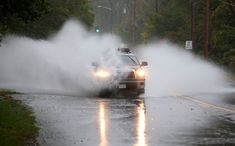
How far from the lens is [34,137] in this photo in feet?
42.9

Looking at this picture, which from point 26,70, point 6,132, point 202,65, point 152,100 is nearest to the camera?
point 6,132

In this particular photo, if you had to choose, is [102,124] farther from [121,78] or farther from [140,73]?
[140,73]

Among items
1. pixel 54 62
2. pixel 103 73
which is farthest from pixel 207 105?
pixel 54 62

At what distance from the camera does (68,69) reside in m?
29.1

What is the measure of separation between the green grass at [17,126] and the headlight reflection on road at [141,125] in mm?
2182

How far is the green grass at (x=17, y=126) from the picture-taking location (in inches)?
480

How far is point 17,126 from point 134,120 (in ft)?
10.8

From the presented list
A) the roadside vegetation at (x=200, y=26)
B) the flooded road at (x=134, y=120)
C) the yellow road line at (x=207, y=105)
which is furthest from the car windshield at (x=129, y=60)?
the roadside vegetation at (x=200, y=26)

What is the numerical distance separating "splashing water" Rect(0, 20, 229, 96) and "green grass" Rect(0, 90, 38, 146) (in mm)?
8837

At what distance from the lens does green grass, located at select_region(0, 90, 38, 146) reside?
12.2m

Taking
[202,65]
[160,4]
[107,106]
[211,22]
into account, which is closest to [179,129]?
[107,106]

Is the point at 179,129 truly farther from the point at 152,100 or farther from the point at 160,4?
the point at 160,4

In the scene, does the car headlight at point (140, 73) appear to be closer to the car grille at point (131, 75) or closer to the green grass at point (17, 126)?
the car grille at point (131, 75)

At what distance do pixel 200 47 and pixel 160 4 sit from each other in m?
30.2
